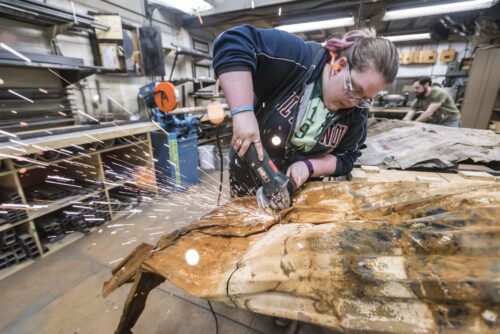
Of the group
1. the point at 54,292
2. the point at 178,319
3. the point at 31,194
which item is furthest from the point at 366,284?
the point at 31,194

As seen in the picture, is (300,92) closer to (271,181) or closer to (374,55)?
(374,55)

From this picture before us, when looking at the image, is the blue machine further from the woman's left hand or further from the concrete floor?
the woman's left hand

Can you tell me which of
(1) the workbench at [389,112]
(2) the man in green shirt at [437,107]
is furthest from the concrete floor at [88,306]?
(1) the workbench at [389,112]

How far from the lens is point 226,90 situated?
1.10 meters

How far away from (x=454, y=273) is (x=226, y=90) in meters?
1.02

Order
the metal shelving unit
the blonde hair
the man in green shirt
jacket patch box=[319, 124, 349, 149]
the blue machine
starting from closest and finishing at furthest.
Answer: the blonde hair < jacket patch box=[319, 124, 349, 149] < the metal shelving unit < the blue machine < the man in green shirt

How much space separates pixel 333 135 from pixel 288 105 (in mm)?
370

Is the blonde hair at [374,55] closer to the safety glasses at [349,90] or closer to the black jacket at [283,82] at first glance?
the safety glasses at [349,90]

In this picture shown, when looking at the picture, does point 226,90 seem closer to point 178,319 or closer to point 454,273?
point 454,273

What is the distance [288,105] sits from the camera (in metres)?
1.31

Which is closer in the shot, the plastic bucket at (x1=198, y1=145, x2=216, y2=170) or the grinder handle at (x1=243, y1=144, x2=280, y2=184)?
the grinder handle at (x1=243, y1=144, x2=280, y2=184)

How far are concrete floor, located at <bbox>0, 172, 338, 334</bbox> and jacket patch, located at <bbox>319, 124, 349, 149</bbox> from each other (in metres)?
1.24

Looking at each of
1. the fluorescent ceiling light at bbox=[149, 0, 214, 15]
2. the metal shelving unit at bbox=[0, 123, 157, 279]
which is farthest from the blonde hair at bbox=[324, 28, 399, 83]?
the fluorescent ceiling light at bbox=[149, 0, 214, 15]

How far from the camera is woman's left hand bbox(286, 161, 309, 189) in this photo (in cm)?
136
